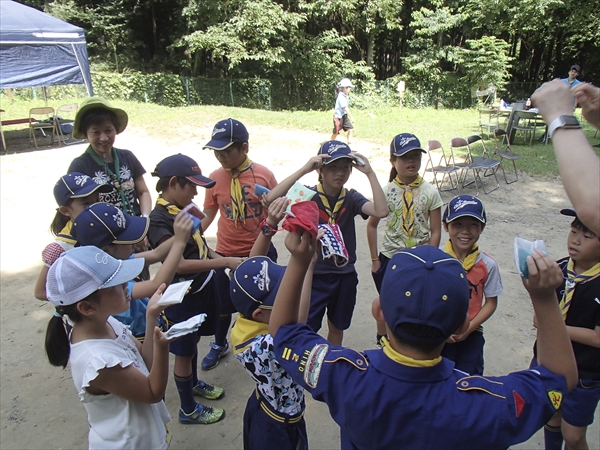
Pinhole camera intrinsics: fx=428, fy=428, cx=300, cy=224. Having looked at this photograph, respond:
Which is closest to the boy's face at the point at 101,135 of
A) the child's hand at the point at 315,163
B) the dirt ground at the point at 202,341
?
the child's hand at the point at 315,163

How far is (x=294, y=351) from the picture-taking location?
1.46 meters

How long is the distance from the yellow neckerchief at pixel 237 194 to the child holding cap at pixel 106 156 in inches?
33.0

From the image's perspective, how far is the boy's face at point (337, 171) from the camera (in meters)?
3.36

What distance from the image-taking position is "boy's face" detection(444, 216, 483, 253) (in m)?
2.81

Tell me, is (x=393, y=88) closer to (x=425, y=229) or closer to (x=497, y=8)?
(x=497, y=8)

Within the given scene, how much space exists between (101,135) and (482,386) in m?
3.29

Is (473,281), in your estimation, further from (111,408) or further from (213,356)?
(213,356)

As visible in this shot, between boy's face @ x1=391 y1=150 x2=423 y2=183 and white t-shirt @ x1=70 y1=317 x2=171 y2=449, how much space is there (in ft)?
8.38

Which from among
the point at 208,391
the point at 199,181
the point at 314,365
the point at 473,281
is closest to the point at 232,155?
the point at 199,181

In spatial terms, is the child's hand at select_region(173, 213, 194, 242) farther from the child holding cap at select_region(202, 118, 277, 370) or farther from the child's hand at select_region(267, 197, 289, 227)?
the child holding cap at select_region(202, 118, 277, 370)

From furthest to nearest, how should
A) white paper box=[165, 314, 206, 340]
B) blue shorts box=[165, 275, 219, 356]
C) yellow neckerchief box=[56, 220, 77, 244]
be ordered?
1. blue shorts box=[165, 275, 219, 356]
2. yellow neckerchief box=[56, 220, 77, 244]
3. white paper box=[165, 314, 206, 340]

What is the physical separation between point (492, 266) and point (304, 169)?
1509 millimetres

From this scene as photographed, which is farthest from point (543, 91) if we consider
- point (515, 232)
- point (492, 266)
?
point (515, 232)

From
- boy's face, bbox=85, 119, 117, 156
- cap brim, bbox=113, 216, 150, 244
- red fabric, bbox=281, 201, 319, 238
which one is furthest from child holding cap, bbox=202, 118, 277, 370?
red fabric, bbox=281, 201, 319, 238
